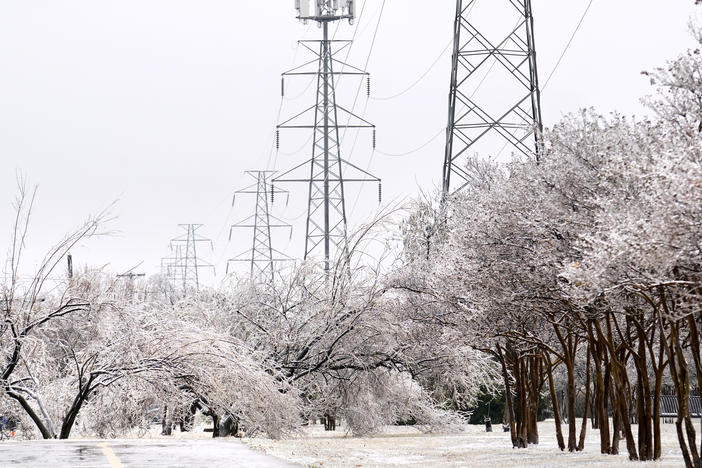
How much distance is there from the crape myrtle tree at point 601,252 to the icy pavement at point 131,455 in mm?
4760

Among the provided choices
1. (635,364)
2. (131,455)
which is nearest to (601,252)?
(131,455)

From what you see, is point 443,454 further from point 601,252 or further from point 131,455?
point 601,252

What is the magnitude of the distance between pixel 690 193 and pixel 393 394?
74.4ft

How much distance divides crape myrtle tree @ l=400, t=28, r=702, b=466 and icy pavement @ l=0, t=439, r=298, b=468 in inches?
187

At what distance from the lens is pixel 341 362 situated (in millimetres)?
30234

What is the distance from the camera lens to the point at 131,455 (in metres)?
13.7

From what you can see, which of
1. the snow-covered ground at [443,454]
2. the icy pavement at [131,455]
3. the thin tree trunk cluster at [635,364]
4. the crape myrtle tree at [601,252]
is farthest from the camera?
the snow-covered ground at [443,454]

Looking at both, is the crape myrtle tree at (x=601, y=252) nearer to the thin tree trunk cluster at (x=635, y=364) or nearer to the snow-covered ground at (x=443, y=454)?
the thin tree trunk cluster at (x=635, y=364)

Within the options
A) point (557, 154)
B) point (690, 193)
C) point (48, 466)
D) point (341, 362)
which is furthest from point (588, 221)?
point (341, 362)

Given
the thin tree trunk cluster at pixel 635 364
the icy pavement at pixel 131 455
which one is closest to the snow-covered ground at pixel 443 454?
the thin tree trunk cluster at pixel 635 364

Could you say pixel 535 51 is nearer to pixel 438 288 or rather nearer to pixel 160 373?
pixel 438 288

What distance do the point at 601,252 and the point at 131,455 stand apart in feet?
22.4

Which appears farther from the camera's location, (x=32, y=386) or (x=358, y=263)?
(x=358, y=263)

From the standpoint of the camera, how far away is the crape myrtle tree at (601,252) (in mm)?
10300
